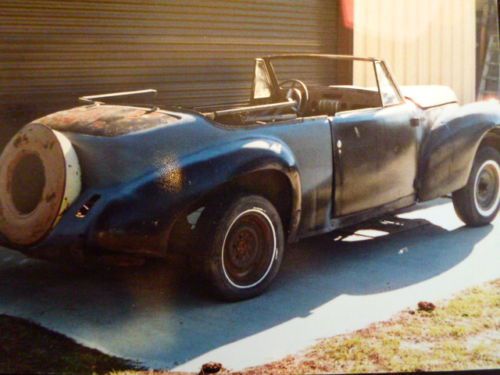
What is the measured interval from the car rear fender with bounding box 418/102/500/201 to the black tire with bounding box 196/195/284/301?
158 centimetres

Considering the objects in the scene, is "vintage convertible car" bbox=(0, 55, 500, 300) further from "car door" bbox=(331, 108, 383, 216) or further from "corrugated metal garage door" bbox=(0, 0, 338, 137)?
"corrugated metal garage door" bbox=(0, 0, 338, 137)

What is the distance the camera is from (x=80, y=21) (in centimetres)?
438

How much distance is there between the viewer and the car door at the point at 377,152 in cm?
453

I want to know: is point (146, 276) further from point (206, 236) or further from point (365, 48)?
point (365, 48)

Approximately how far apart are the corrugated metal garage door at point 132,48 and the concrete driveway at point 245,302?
105 cm

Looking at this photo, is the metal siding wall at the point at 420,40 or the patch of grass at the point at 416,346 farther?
the metal siding wall at the point at 420,40

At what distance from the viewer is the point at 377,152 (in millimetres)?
4766

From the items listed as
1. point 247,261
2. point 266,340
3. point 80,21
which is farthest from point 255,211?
point 80,21

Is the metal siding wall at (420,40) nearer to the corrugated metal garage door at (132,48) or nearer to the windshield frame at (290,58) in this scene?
the windshield frame at (290,58)

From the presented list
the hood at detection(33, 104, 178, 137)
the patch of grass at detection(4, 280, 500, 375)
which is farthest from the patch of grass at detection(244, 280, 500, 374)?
the hood at detection(33, 104, 178, 137)

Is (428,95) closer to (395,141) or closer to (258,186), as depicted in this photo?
(395,141)

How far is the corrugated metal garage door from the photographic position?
13.5 ft

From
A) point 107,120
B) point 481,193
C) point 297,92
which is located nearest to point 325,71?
point 297,92

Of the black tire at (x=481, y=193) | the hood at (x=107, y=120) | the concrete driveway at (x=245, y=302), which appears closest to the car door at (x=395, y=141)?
the concrete driveway at (x=245, y=302)
